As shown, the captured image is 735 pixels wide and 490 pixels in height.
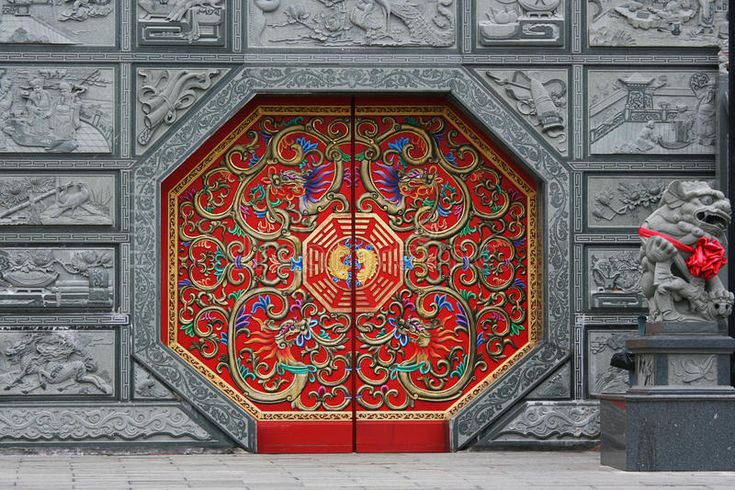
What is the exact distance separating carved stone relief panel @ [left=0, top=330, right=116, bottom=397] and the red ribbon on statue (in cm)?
474

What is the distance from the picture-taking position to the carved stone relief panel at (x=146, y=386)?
13250 millimetres

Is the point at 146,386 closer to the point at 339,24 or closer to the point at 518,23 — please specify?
the point at 339,24

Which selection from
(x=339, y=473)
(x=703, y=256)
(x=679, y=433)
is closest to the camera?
(x=679, y=433)

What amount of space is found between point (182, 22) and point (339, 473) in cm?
420

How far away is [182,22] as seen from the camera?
13477 millimetres

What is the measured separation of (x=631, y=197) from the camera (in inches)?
541

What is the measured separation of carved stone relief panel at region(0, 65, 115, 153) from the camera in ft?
43.7

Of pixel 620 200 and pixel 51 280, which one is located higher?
pixel 620 200

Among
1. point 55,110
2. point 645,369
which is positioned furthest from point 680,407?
point 55,110

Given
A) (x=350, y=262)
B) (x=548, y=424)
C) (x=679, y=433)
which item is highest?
(x=350, y=262)

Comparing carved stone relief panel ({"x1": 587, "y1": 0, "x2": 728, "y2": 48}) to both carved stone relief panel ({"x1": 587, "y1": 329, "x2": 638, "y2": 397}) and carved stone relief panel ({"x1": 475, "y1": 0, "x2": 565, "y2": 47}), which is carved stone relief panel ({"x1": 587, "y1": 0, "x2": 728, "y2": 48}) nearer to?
carved stone relief panel ({"x1": 475, "y1": 0, "x2": 565, "y2": 47})

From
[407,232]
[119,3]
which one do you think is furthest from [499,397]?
[119,3]

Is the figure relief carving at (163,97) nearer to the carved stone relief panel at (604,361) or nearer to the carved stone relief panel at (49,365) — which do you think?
the carved stone relief panel at (49,365)

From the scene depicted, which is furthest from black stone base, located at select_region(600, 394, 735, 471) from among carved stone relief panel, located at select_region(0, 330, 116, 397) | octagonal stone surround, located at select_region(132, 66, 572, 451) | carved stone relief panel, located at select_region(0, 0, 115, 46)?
carved stone relief panel, located at select_region(0, 0, 115, 46)
